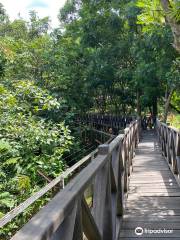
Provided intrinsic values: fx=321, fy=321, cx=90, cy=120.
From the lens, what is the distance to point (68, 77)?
15438mm

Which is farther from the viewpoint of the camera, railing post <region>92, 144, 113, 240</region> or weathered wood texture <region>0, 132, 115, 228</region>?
railing post <region>92, 144, 113, 240</region>

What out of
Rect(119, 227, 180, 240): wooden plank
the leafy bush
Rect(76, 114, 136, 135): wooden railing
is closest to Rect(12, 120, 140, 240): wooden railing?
Rect(119, 227, 180, 240): wooden plank

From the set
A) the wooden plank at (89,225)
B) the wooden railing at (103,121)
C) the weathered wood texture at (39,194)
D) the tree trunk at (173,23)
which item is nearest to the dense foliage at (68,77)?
the tree trunk at (173,23)

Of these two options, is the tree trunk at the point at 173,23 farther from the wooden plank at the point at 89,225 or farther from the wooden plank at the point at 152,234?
the wooden plank at the point at 89,225

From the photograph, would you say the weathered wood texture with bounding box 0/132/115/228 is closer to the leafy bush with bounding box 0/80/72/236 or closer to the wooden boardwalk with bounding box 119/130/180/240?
the wooden boardwalk with bounding box 119/130/180/240

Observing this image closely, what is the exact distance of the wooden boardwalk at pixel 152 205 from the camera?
3477mm

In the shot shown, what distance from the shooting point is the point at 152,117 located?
19938mm

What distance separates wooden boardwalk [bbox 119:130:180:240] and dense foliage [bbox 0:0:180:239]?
2065 mm

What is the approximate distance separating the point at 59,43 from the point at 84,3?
3718 mm

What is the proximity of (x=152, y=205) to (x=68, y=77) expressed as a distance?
11.6 m

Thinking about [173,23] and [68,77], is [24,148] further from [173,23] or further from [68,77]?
[68,77]

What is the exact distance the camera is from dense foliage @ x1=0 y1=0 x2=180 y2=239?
732 centimetres

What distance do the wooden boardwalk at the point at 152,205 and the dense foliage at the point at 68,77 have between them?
6.78 feet

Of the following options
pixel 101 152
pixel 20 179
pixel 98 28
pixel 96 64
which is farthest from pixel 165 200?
pixel 98 28
